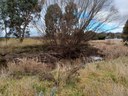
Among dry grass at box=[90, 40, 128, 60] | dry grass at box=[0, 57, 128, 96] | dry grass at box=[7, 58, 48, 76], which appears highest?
dry grass at box=[90, 40, 128, 60]

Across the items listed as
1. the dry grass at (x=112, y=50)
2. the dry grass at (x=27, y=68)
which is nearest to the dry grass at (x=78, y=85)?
the dry grass at (x=27, y=68)

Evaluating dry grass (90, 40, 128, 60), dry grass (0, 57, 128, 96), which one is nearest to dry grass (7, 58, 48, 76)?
dry grass (0, 57, 128, 96)

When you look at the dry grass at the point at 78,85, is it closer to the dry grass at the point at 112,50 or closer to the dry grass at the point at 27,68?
the dry grass at the point at 27,68

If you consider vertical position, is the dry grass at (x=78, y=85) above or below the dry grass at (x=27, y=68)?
below

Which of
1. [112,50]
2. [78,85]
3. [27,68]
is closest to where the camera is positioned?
[78,85]

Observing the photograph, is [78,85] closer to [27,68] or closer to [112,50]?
[27,68]

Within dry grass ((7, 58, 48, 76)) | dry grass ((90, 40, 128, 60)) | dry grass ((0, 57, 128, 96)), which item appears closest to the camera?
dry grass ((0, 57, 128, 96))

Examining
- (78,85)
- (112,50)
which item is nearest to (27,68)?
(78,85)

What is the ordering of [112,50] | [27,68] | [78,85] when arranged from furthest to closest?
1. [112,50]
2. [27,68]
3. [78,85]

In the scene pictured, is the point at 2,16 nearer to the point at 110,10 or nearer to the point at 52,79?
the point at 110,10

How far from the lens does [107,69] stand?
10031mm

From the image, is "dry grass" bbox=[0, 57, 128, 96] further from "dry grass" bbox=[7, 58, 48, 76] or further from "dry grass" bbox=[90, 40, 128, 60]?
"dry grass" bbox=[90, 40, 128, 60]

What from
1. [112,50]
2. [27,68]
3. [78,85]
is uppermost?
[112,50]

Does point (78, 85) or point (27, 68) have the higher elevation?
point (27, 68)
